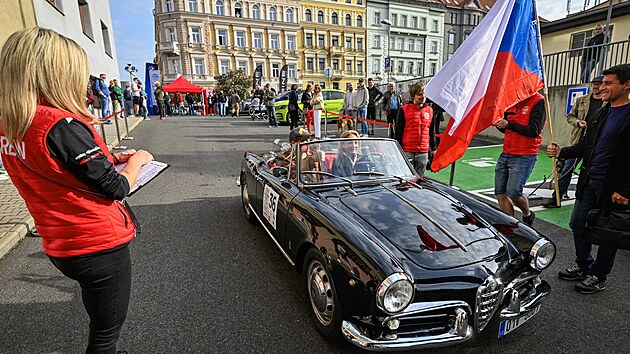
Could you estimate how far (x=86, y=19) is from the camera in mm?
18047

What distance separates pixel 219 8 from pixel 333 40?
713 inches

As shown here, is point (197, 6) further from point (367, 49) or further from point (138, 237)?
point (138, 237)

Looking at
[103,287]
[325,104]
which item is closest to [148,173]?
[103,287]

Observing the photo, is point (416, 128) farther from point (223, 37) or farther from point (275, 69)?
point (275, 69)

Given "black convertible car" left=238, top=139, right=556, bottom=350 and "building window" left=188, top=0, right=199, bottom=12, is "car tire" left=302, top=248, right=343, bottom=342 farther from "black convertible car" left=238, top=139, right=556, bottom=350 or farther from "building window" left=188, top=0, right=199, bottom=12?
"building window" left=188, top=0, right=199, bottom=12

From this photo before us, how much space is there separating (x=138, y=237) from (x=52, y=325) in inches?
65.5

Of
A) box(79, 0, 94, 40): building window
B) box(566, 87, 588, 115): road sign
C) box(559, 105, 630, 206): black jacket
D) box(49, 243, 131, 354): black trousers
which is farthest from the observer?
box(79, 0, 94, 40): building window

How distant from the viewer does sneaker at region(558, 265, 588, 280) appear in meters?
3.16

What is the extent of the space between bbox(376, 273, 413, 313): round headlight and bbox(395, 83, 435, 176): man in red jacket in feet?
11.1

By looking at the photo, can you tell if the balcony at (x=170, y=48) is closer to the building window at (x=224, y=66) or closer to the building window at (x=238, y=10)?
the building window at (x=224, y=66)

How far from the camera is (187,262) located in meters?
3.56

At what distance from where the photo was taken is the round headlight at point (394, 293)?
1.96 meters

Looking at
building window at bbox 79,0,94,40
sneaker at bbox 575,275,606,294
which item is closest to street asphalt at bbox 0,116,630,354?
sneaker at bbox 575,275,606,294

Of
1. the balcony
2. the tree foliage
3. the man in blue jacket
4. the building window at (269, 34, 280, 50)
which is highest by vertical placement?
the building window at (269, 34, 280, 50)
